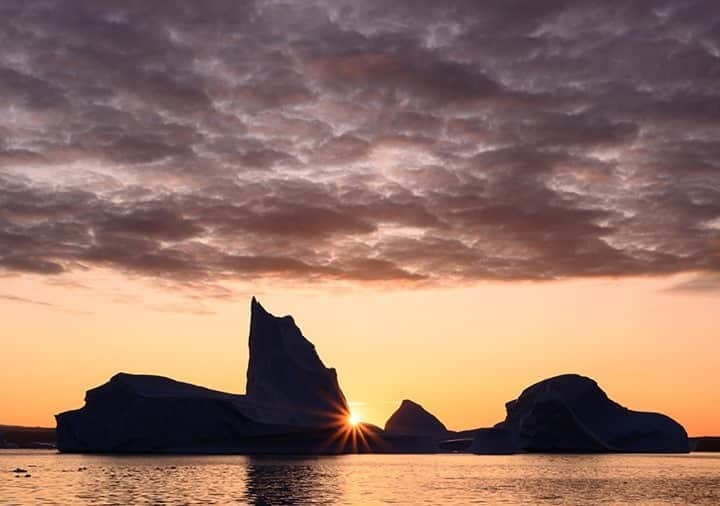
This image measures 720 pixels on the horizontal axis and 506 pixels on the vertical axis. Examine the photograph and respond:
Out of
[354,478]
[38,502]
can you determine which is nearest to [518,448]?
[354,478]

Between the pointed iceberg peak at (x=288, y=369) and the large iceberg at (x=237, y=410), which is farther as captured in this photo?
the pointed iceberg peak at (x=288, y=369)

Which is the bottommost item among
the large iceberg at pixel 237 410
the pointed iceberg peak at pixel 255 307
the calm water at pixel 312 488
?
the calm water at pixel 312 488

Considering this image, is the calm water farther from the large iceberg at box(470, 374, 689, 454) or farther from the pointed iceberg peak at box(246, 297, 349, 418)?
the large iceberg at box(470, 374, 689, 454)

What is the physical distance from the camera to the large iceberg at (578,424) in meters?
114

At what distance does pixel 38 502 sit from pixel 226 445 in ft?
173

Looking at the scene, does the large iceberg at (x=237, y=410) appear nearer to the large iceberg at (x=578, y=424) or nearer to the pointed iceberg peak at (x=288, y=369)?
the pointed iceberg peak at (x=288, y=369)

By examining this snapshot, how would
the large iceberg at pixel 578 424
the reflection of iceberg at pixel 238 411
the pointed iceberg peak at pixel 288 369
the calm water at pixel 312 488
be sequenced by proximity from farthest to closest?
the large iceberg at pixel 578 424 → the pointed iceberg peak at pixel 288 369 → the reflection of iceberg at pixel 238 411 → the calm water at pixel 312 488

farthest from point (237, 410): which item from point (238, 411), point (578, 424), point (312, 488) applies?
point (578, 424)

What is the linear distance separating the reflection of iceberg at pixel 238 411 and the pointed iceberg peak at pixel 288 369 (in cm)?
11

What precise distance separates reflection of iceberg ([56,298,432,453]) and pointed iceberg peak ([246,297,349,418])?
0.36ft

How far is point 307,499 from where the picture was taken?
158ft

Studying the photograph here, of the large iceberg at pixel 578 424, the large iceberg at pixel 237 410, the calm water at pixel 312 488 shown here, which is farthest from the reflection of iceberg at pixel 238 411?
the large iceberg at pixel 578 424

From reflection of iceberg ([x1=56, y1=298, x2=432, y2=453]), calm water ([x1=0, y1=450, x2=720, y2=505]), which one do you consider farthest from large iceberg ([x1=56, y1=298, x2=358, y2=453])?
calm water ([x1=0, y1=450, x2=720, y2=505])

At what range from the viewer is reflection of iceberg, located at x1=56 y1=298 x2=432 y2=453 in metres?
91.4
